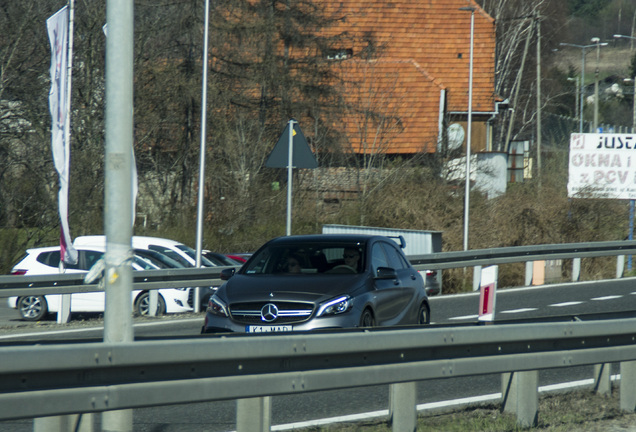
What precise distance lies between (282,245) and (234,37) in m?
22.4

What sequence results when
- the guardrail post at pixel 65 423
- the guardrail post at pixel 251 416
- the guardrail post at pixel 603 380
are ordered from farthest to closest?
the guardrail post at pixel 603 380, the guardrail post at pixel 251 416, the guardrail post at pixel 65 423

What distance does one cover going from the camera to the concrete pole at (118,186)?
5805mm

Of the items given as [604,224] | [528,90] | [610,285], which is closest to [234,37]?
[604,224]

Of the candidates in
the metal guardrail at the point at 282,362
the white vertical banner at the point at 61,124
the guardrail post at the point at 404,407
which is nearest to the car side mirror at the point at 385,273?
the metal guardrail at the point at 282,362

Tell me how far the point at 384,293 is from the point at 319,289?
112 cm

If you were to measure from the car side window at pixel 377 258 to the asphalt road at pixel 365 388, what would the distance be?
169 cm

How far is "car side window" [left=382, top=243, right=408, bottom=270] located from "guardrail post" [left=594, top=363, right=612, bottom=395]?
3.54 meters

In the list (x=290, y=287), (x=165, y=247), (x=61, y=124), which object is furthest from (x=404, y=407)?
(x=165, y=247)

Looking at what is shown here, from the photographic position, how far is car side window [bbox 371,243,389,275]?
37.6 ft

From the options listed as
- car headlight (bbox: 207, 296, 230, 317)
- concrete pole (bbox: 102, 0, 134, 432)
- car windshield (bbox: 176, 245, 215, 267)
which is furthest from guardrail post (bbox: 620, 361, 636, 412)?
car windshield (bbox: 176, 245, 215, 267)

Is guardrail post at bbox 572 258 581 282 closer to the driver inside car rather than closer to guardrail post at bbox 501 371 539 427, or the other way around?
the driver inside car

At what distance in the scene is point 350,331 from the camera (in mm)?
6770

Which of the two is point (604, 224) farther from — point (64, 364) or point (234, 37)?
point (64, 364)

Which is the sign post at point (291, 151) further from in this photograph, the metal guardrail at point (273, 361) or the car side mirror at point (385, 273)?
the metal guardrail at point (273, 361)
